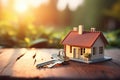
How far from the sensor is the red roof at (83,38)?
60.1 inches

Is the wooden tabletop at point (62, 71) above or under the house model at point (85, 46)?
under

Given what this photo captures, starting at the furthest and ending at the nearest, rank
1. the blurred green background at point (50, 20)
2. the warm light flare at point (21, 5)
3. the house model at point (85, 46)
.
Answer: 1. the warm light flare at point (21, 5)
2. the blurred green background at point (50, 20)
3. the house model at point (85, 46)

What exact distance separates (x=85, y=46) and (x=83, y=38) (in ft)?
0.30

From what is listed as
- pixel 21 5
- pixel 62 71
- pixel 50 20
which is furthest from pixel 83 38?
pixel 50 20

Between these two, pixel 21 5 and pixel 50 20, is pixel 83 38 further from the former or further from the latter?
pixel 50 20

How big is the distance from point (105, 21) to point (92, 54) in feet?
10.5

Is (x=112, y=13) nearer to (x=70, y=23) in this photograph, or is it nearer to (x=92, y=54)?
(x=70, y=23)

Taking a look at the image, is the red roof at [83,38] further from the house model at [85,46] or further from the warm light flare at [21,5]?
the warm light flare at [21,5]

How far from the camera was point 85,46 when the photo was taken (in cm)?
150

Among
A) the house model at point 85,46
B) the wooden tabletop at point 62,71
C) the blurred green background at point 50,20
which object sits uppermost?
the blurred green background at point 50,20

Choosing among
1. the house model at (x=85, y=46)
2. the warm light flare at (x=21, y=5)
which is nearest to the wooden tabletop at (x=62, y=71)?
the house model at (x=85, y=46)

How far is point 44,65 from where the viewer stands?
139cm

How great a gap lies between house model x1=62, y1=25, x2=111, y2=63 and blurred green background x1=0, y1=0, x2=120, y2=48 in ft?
3.43

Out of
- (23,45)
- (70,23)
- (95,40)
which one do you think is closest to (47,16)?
(70,23)
